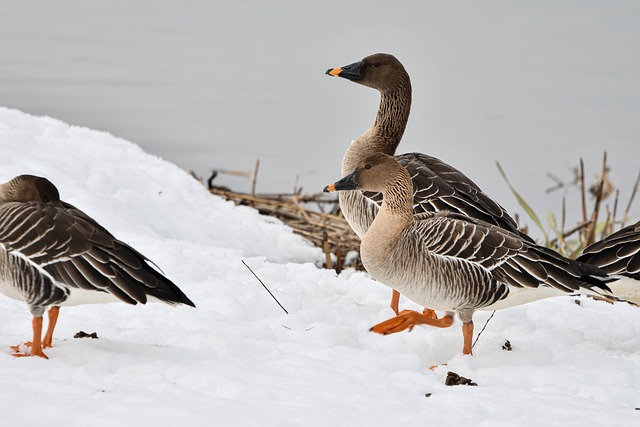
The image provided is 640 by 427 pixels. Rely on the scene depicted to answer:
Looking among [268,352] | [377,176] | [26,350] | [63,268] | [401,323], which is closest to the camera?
[63,268]

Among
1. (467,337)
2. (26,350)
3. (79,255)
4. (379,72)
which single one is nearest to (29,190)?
(79,255)

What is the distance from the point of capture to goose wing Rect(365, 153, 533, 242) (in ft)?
22.6

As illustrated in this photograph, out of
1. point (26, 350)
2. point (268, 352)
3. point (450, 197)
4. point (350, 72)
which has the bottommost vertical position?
point (26, 350)

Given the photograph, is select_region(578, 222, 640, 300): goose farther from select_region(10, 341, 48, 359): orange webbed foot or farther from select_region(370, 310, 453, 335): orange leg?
select_region(10, 341, 48, 359): orange webbed foot

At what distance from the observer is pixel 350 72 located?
331 inches

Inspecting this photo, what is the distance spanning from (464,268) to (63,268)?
8.40ft

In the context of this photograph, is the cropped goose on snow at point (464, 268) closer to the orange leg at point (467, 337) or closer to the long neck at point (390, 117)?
the orange leg at point (467, 337)

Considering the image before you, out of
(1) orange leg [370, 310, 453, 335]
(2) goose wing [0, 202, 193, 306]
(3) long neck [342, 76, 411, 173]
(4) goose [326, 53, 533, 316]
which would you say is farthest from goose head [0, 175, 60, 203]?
(3) long neck [342, 76, 411, 173]

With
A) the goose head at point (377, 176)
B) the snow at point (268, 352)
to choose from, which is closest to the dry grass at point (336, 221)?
the snow at point (268, 352)

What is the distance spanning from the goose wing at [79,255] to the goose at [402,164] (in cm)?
247

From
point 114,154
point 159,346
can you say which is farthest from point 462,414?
point 114,154

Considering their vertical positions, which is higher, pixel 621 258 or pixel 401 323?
pixel 621 258

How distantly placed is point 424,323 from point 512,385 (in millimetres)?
951

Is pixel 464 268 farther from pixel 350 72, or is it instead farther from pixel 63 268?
pixel 350 72
